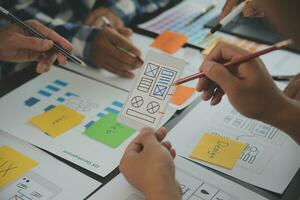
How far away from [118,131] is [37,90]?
0.91 feet

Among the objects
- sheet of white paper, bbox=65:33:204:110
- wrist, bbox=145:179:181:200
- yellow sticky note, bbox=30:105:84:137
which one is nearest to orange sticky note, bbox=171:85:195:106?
sheet of white paper, bbox=65:33:204:110

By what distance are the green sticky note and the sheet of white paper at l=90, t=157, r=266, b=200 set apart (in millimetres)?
107

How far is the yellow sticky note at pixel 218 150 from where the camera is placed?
0.81 meters

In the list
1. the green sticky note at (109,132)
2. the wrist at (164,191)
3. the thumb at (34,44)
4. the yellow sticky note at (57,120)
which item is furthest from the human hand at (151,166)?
the thumb at (34,44)

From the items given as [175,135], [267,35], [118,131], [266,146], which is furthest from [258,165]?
[267,35]

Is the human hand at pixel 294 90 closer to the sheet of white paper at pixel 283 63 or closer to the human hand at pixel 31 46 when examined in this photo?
the sheet of white paper at pixel 283 63

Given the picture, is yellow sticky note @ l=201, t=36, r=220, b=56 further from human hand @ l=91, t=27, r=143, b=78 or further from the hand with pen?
the hand with pen

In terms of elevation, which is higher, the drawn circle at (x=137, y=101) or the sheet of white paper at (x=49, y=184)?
the drawn circle at (x=137, y=101)

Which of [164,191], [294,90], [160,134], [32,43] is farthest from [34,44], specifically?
[294,90]

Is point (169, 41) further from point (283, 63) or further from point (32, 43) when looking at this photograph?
point (32, 43)

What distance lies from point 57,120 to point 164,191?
36 cm

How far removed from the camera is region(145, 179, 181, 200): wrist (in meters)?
0.67

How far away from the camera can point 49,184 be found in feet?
2.53

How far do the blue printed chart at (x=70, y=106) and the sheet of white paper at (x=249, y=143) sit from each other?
0.12m
